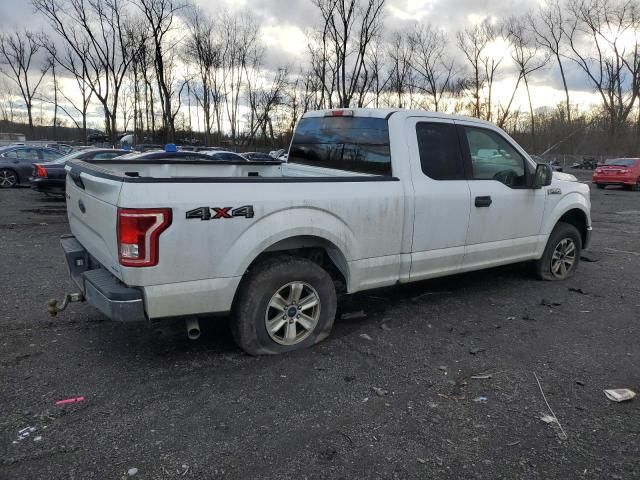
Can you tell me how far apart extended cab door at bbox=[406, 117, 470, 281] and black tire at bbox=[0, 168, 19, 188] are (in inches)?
718

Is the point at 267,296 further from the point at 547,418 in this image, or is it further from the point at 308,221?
the point at 547,418

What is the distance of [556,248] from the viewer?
612 cm

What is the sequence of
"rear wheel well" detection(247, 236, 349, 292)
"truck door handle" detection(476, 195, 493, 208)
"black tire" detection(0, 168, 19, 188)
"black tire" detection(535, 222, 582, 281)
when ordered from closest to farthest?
"rear wheel well" detection(247, 236, 349, 292) < "truck door handle" detection(476, 195, 493, 208) < "black tire" detection(535, 222, 582, 281) < "black tire" detection(0, 168, 19, 188)

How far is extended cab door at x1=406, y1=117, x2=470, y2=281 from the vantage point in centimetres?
445

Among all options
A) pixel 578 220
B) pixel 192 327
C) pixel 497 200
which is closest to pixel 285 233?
pixel 192 327

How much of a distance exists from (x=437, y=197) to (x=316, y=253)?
4.02ft

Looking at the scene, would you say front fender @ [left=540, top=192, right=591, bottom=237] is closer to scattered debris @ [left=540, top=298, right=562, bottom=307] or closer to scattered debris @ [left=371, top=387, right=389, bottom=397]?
scattered debris @ [left=540, top=298, right=562, bottom=307]

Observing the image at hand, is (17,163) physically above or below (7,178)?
above

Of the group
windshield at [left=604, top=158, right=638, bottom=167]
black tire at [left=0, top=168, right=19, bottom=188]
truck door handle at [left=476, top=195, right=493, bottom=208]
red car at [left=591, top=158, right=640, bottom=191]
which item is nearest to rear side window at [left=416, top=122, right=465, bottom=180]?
truck door handle at [left=476, top=195, right=493, bottom=208]

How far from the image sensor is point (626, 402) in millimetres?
3348

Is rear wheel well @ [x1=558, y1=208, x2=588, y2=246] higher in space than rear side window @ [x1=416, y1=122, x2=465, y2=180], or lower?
lower

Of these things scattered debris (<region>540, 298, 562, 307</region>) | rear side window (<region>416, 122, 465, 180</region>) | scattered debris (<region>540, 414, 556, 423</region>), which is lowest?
scattered debris (<region>540, 414, 556, 423</region>)

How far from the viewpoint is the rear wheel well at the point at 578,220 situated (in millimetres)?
6257

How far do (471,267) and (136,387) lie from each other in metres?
3.29
